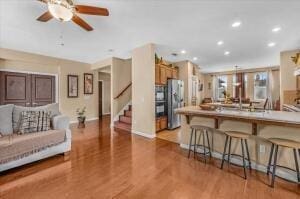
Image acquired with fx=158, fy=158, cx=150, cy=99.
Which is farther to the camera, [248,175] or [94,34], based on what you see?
[94,34]

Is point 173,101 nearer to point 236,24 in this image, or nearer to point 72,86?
point 236,24

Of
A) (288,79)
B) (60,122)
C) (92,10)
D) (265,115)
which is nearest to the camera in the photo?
(92,10)

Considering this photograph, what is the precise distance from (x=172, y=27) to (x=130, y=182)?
315cm

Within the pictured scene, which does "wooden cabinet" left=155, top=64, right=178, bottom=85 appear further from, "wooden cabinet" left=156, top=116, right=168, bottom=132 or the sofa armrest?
the sofa armrest

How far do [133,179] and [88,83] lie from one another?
19.8 ft

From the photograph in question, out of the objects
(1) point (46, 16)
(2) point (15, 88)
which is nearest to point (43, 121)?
(1) point (46, 16)

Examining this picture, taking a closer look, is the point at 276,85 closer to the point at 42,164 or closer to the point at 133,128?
the point at 133,128

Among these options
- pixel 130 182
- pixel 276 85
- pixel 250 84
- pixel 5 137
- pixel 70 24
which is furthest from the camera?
pixel 250 84

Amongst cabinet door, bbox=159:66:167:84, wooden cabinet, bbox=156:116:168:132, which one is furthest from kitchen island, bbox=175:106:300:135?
cabinet door, bbox=159:66:167:84

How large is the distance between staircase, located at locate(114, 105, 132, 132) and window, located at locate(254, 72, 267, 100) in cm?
784

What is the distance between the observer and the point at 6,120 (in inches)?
115

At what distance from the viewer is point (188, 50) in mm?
5352

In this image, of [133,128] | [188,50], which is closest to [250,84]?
[188,50]

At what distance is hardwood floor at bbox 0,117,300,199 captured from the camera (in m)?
2.00
